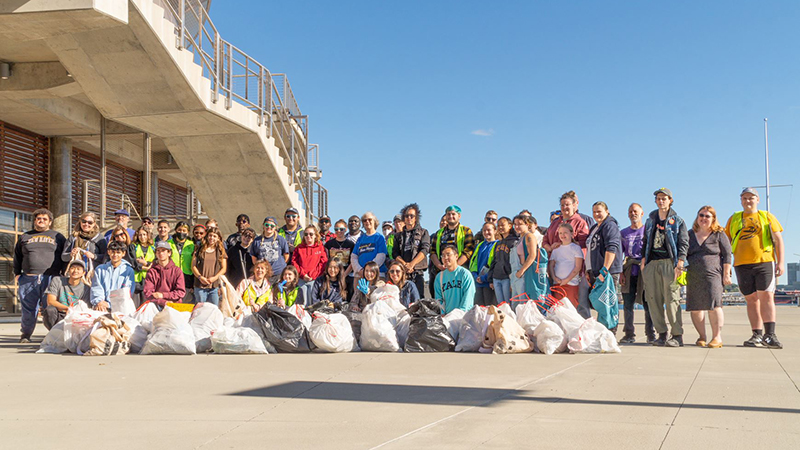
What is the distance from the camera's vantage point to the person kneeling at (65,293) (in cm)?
870

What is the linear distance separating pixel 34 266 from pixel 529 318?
20.1ft

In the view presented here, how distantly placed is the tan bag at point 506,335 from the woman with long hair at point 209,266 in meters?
3.80

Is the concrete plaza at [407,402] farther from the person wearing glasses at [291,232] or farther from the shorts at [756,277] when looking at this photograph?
the person wearing glasses at [291,232]

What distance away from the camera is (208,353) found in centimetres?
762

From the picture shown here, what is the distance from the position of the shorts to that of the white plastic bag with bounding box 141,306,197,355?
5.99 meters

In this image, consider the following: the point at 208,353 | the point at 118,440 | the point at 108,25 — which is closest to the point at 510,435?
the point at 118,440

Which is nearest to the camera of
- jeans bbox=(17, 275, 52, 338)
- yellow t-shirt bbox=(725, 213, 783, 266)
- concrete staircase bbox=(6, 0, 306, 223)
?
yellow t-shirt bbox=(725, 213, 783, 266)

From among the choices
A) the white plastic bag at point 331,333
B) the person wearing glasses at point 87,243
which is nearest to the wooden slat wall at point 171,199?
the person wearing glasses at point 87,243

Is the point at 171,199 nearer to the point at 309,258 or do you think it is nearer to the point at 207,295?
the point at 207,295

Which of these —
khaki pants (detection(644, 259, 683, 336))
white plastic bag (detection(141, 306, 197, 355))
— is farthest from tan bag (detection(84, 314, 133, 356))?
khaki pants (detection(644, 259, 683, 336))

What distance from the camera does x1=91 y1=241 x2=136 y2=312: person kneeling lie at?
28.0 ft

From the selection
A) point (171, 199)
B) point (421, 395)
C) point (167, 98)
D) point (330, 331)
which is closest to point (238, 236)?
point (330, 331)

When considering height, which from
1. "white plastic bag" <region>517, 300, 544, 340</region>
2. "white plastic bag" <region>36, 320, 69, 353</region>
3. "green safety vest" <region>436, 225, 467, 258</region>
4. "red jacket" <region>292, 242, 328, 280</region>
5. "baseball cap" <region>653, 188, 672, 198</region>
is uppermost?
"baseball cap" <region>653, 188, 672, 198</region>

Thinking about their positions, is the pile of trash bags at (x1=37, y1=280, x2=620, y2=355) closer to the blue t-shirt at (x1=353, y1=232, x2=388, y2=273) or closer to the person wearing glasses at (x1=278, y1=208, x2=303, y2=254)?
the blue t-shirt at (x1=353, y1=232, x2=388, y2=273)
